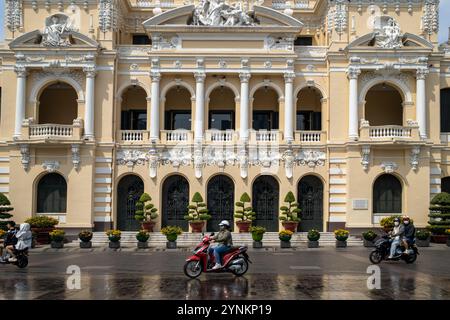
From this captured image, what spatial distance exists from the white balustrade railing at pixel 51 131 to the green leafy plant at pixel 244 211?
1130 centimetres

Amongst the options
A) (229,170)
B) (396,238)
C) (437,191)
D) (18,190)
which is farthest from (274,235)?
(18,190)

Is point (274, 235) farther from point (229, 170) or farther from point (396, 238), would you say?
point (396, 238)

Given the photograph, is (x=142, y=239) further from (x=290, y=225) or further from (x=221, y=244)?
(x=221, y=244)

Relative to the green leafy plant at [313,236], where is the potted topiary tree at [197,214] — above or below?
above

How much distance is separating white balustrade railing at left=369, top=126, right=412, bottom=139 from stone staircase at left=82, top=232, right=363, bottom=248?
656 centimetres

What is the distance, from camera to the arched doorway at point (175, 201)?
41.2 meters

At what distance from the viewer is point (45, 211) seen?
4044 cm

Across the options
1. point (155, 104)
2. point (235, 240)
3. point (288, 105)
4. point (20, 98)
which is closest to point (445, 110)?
point (288, 105)

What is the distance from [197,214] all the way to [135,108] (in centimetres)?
931

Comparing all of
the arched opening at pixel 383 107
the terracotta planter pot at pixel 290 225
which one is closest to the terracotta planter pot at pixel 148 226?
the terracotta planter pot at pixel 290 225

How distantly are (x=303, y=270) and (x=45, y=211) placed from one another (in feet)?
72.6

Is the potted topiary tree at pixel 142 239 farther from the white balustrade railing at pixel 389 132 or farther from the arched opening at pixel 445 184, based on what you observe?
the arched opening at pixel 445 184

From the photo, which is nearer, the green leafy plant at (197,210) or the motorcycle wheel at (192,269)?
the motorcycle wheel at (192,269)

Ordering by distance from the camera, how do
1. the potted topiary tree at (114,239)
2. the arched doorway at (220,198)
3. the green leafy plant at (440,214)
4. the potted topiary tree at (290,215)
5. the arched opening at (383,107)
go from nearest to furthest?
the potted topiary tree at (114,239)
the green leafy plant at (440,214)
the potted topiary tree at (290,215)
the arched doorway at (220,198)
the arched opening at (383,107)
